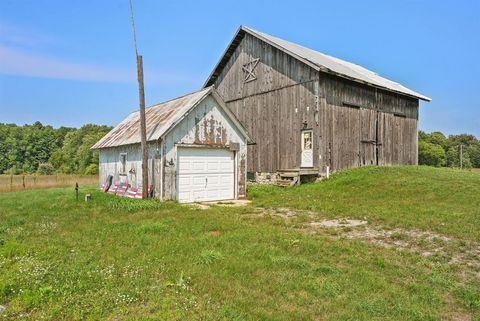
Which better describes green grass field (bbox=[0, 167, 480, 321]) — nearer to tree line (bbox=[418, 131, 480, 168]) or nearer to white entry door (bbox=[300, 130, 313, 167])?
white entry door (bbox=[300, 130, 313, 167])

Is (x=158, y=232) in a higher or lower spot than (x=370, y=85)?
lower

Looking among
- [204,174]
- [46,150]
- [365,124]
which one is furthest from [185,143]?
[46,150]

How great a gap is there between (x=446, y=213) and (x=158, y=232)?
8.72 meters

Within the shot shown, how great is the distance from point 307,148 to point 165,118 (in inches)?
341

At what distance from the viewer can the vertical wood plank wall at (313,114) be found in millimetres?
19234

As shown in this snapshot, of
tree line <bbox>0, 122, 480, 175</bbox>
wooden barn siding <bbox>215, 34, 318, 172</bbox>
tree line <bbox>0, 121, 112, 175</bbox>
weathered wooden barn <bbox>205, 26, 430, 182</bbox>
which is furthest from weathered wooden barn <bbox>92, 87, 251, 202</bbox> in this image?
tree line <bbox>0, 121, 112, 175</bbox>

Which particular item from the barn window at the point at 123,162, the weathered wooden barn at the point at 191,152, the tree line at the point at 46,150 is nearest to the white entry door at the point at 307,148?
the weathered wooden barn at the point at 191,152

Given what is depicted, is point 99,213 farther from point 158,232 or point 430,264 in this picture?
point 430,264

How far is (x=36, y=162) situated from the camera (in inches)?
2611

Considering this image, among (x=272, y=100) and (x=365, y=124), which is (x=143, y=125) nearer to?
(x=272, y=100)

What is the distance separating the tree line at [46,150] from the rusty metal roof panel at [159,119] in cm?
3985

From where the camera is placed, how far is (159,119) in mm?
15602

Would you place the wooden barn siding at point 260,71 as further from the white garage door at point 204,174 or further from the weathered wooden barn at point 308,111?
the white garage door at point 204,174

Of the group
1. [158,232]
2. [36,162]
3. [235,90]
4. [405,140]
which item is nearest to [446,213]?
[158,232]
